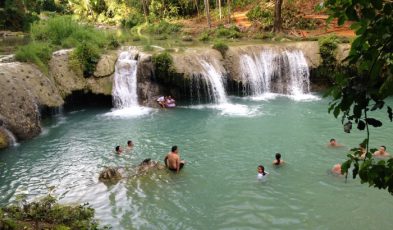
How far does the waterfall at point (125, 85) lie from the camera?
17750mm

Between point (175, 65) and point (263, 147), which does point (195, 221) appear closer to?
point (263, 147)

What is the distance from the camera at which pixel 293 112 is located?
1612 centimetres

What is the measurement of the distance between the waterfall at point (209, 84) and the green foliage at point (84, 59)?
4.52 meters

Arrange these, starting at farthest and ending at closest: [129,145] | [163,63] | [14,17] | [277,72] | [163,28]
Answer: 1. [163,28]
2. [14,17]
3. [277,72]
4. [163,63]
5. [129,145]

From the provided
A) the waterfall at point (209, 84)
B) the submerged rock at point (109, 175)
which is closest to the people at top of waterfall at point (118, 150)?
the submerged rock at point (109, 175)

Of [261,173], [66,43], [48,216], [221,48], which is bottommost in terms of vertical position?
[261,173]

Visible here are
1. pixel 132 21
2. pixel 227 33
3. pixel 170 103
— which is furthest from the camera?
pixel 132 21

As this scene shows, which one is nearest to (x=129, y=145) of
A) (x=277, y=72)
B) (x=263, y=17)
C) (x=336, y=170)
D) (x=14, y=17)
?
(x=336, y=170)

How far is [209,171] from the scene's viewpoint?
10.7m

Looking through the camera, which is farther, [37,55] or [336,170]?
[37,55]

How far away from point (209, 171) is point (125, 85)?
8477 mm

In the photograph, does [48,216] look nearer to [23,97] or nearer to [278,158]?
[278,158]

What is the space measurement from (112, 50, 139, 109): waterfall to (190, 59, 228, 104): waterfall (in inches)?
102

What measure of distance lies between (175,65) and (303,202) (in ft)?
34.1
